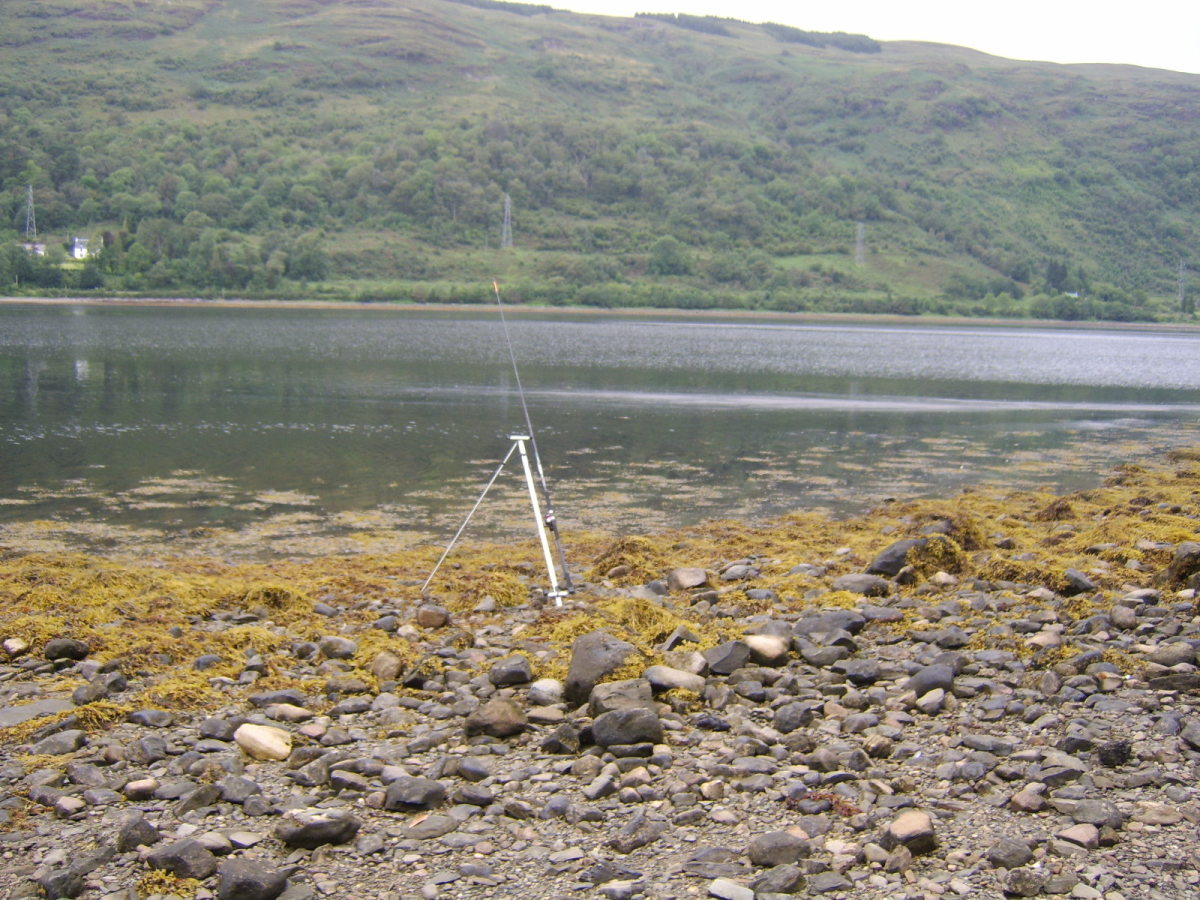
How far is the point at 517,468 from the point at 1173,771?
15851 mm

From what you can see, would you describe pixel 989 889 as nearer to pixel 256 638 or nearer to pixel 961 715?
pixel 961 715

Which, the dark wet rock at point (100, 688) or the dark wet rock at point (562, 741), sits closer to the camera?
the dark wet rock at point (562, 741)

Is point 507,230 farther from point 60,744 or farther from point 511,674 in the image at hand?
point 60,744

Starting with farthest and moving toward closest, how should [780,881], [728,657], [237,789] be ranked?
[728,657], [237,789], [780,881]

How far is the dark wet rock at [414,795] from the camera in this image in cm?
563

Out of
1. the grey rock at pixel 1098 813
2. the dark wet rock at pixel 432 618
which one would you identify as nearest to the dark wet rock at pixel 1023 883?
the grey rock at pixel 1098 813

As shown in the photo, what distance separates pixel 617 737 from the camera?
6273 mm

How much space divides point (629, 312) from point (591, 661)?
122 metres

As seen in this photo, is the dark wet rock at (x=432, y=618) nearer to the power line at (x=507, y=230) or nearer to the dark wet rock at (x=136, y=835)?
the dark wet rock at (x=136, y=835)

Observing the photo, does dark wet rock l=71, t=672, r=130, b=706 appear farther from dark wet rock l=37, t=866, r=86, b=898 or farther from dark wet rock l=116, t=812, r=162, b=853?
dark wet rock l=37, t=866, r=86, b=898

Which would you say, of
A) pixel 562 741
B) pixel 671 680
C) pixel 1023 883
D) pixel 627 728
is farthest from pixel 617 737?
pixel 1023 883

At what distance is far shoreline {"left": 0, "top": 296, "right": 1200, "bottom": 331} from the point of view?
107 m

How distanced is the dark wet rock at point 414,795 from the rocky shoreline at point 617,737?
0.07 ft

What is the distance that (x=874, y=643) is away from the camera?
8242 millimetres
